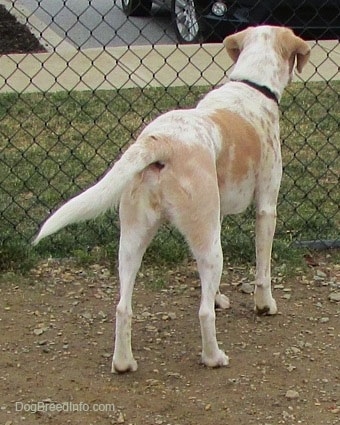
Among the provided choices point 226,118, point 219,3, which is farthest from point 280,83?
point 219,3

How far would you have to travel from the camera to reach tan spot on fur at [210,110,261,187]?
373 centimetres

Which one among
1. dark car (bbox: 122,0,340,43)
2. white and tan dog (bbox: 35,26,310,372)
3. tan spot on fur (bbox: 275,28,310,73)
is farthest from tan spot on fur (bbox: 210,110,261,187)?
dark car (bbox: 122,0,340,43)

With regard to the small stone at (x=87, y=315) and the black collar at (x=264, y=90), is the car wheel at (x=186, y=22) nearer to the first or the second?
the black collar at (x=264, y=90)

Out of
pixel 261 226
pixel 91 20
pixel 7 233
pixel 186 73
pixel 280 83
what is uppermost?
pixel 280 83

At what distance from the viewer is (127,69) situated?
8195mm

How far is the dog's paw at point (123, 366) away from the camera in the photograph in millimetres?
3715

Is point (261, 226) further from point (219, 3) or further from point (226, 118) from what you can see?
point (219, 3)

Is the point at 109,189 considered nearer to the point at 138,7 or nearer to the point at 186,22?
the point at 186,22

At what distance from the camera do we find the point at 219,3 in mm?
8516

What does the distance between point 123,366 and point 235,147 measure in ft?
3.14

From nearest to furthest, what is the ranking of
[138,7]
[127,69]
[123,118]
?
[123,118]
[127,69]
[138,7]

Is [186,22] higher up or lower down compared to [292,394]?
lower down

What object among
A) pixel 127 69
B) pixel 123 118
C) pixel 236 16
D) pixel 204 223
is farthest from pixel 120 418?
pixel 236 16

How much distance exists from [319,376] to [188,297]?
903 mm
